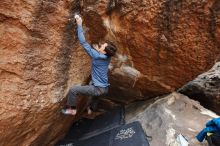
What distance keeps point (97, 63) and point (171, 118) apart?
1.74m

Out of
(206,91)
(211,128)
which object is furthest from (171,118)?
(206,91)

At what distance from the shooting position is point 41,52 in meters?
5.38

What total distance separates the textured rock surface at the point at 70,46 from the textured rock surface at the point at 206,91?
1241 millimetres

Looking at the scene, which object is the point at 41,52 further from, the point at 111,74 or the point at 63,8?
the point at 111,74

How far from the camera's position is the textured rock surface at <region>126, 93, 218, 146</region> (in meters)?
6.07

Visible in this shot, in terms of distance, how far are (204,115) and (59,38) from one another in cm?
315

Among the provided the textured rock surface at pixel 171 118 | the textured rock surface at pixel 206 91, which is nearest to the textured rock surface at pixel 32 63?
the textured rock surface at pixel 171 118

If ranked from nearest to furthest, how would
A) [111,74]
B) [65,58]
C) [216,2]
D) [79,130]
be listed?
1. [216,2]
2. [65,58]
3. [111,74]
4. [79,130]

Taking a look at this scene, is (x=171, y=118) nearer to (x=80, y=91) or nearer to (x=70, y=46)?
(x=80, y=91)

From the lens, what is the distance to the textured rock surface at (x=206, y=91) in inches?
295

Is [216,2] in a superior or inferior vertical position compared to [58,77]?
superior

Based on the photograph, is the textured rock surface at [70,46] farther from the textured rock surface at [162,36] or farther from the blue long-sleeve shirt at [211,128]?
the blue long-sleeve shirt at [211,128]

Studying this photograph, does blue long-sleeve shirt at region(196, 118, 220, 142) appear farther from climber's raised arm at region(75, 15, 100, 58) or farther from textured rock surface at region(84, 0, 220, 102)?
climber's raised arm at region(75, 15, 100, 58)

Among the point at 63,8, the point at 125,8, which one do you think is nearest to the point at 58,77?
the point at 63,8
